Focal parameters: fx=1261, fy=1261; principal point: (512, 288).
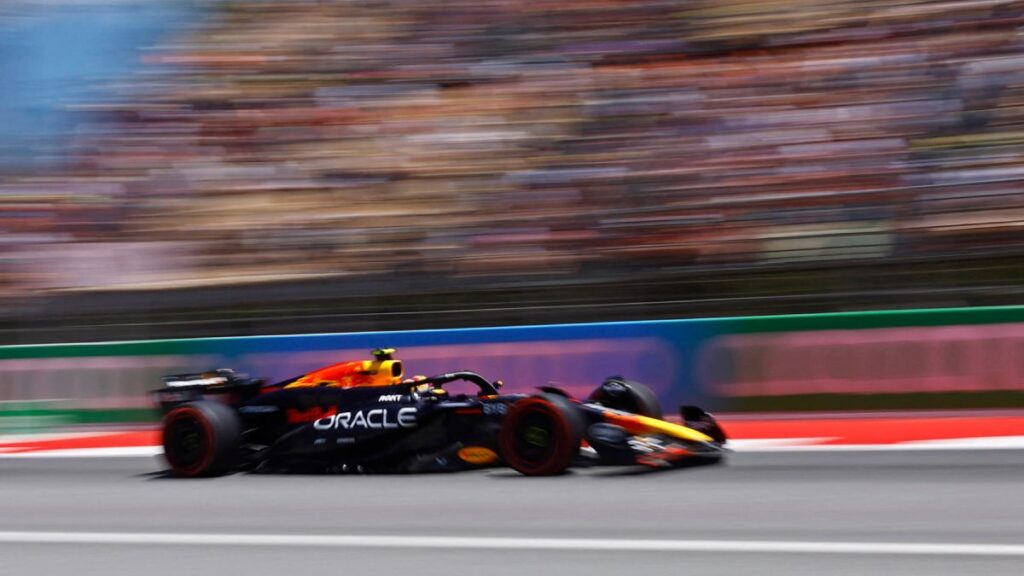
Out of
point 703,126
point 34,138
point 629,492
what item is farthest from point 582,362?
point 34,138

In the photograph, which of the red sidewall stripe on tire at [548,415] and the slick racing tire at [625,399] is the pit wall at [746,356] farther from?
the red sidewall stripe on tire at [548,415]

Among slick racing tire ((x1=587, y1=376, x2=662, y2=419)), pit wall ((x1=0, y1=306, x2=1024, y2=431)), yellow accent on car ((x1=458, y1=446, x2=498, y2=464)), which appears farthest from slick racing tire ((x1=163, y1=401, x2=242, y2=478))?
pit wall ((x1=0, y1=306, x2=1024, y2=431))

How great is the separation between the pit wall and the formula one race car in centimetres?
220

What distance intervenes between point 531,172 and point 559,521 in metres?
9.11

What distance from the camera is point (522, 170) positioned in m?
14.2

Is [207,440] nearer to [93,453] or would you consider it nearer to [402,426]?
[402,426]

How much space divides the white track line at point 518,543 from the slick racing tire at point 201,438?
1590mm

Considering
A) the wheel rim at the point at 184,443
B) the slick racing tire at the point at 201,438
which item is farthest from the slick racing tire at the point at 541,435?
the wheel rim at the point at 184,443

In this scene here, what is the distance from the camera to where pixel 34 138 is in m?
18.4

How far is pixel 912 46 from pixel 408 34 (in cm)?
650

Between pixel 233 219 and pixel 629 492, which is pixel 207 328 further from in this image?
pixel 629 492

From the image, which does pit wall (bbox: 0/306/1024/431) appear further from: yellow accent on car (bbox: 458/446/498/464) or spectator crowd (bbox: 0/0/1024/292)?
spectator crowd (bbox: 0/0/1024/292)

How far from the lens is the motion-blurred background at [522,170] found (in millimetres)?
11812

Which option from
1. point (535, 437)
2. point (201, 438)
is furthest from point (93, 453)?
point (535, 437)
